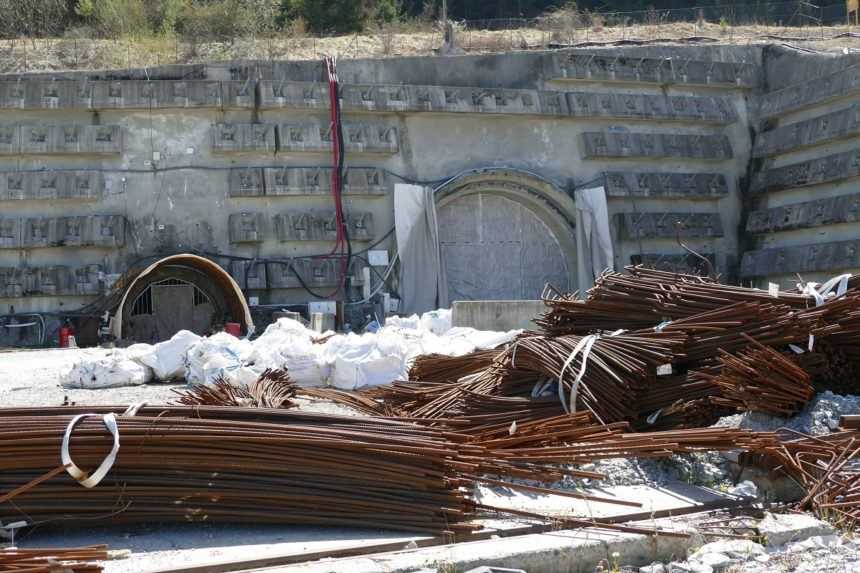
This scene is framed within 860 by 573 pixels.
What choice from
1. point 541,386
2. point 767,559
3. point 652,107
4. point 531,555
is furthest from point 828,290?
point 652,107

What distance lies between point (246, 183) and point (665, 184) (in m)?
9.43

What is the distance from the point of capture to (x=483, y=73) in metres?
22.5

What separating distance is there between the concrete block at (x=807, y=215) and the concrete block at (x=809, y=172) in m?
0.44

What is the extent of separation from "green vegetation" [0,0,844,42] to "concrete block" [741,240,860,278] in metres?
8.52

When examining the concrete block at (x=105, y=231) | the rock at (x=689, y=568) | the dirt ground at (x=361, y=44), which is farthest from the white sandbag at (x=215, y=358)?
the dirt ground at (x=361, y=44)

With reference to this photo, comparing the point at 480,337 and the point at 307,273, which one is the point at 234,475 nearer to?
the point at 480,337

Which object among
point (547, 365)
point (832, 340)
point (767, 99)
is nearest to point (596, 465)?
point (547, 365)

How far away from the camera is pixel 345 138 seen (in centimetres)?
2102

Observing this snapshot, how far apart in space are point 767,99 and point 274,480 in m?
21.2

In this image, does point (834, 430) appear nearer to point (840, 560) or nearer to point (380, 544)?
point (840, 560)

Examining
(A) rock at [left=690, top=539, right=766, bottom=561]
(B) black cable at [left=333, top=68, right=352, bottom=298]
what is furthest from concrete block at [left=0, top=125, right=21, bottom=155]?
(A) rock at [left=690, top=539, right=766, bottom=561]

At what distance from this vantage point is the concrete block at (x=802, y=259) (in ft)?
67.8

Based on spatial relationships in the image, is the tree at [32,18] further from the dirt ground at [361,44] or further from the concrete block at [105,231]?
the concrete block at [105,231]

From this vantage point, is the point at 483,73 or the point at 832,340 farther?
the point at 483,73
